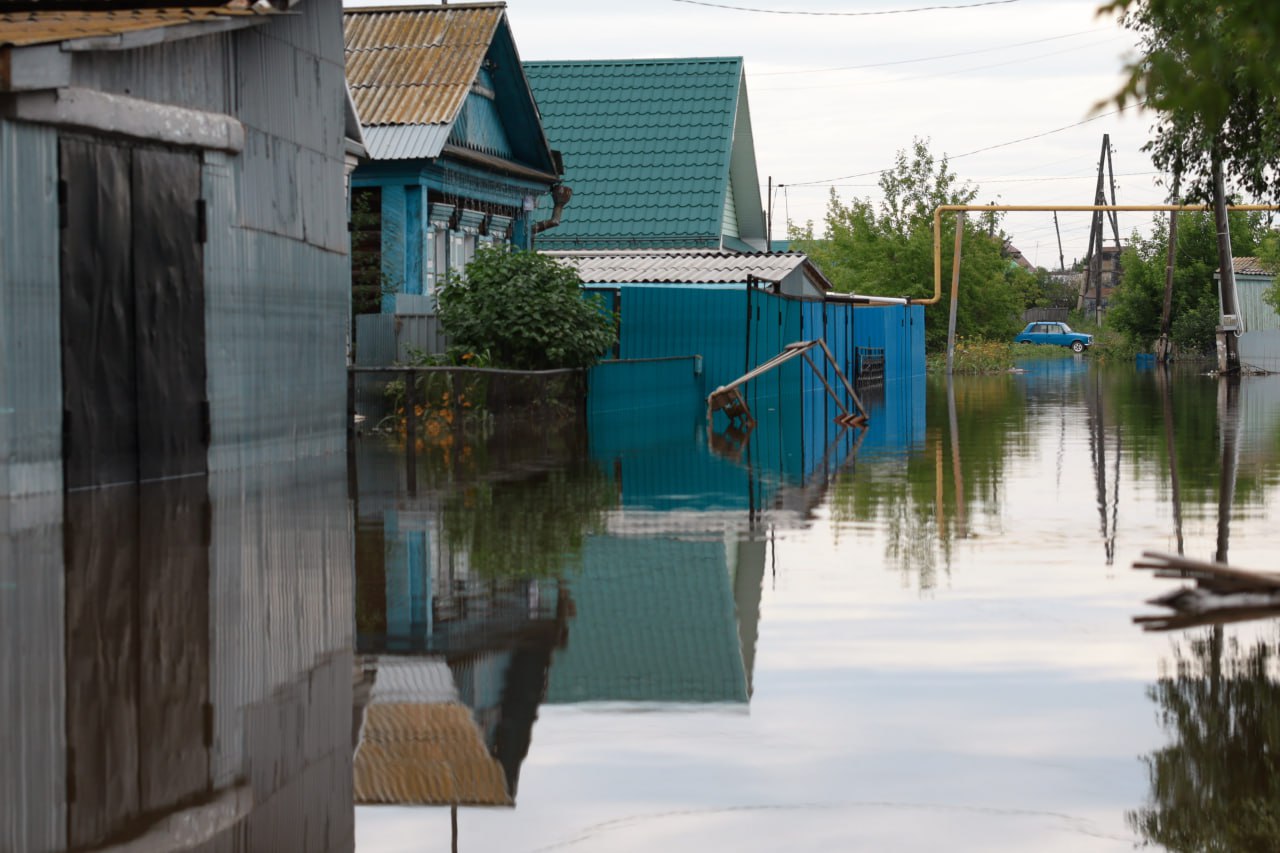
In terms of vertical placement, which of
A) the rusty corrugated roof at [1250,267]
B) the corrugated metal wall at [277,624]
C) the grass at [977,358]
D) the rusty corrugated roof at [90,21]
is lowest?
the corrugated metal wall at [277,624]

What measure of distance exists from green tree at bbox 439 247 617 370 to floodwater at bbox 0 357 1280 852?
428 inches

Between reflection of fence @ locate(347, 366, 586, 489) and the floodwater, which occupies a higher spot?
reflection of fence @ locate(347, 366, 586, 489)

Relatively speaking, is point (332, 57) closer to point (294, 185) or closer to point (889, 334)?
point (294, 185)

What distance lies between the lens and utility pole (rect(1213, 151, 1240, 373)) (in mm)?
44875

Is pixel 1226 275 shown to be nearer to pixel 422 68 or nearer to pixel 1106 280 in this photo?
pixel 422 68

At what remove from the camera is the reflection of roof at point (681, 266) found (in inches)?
1321

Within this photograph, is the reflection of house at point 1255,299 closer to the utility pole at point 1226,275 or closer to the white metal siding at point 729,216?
the utility pole at point 1226,275

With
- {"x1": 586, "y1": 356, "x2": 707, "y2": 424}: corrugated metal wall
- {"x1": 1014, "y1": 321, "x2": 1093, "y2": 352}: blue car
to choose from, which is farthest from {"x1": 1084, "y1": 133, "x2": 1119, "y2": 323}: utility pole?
{"x1": 586, "y1": 356, "x2": 707, "y2": 424}: corrugated metal wall

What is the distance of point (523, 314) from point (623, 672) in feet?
61.7

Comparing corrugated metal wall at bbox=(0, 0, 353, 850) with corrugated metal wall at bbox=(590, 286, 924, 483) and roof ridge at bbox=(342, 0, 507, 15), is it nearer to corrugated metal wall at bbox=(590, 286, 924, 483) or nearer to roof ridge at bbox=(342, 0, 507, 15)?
corrugated metal wall at bbox=(590, 286, 924, 483)

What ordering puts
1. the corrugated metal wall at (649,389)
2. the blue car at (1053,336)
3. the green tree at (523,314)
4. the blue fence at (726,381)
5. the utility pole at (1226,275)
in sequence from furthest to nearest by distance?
the blue car at (1053,336) < the utility pole at (1226,275) < the corrugated metal wall at (649,389) < the green tree at (523,314) < the blue fence at (726,381)

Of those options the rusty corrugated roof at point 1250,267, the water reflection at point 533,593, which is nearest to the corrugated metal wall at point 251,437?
the water reflection at point 533,593

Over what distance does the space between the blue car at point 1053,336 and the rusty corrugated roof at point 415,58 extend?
204 feet

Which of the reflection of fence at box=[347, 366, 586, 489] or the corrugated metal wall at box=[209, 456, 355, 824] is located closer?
the corrugated metal wall at box=[209, 456, 355, 824]
